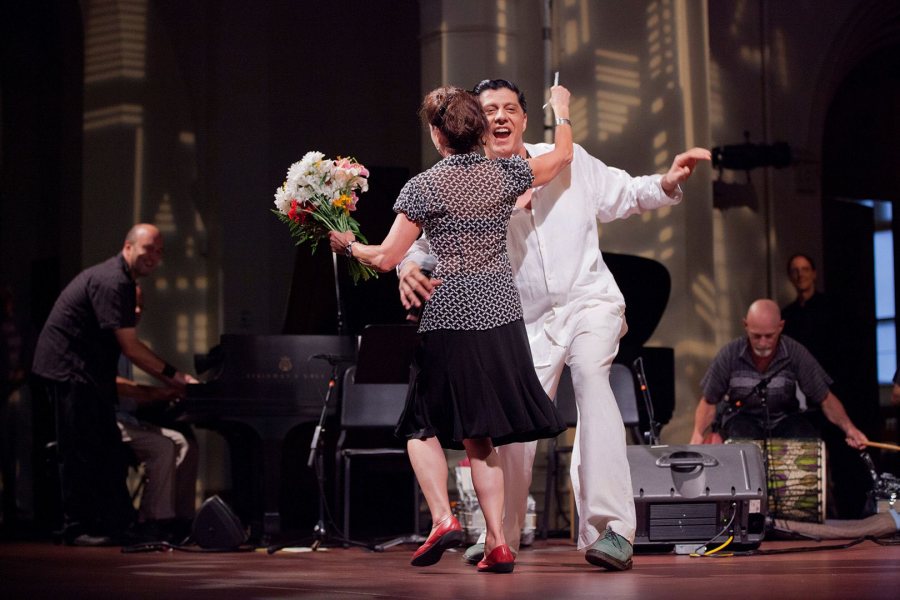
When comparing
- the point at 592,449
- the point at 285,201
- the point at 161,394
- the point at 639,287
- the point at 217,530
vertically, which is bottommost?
the point at 217,530

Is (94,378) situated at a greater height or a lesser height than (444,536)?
greater

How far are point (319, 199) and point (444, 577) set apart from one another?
1349mm

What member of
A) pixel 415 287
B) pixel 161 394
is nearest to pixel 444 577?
pixel 415 287

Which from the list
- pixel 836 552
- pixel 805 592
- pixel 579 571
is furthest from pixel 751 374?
pixel 805 592

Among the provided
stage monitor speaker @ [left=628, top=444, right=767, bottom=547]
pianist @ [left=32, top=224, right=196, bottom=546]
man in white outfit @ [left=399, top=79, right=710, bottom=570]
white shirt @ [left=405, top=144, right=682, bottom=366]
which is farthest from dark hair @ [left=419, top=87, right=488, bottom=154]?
pianist @ [left=32, top=224, right=196, bottom=546]

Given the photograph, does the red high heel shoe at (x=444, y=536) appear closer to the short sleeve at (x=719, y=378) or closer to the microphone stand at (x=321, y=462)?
the microphone stand at (x=321, y=462)

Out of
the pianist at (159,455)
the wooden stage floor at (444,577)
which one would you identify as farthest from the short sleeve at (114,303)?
the wooden stage floor at (444,577)

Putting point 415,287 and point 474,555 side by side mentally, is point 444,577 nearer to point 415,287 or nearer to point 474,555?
point 474,555

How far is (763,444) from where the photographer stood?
6.69m

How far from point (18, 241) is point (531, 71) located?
5.54 m

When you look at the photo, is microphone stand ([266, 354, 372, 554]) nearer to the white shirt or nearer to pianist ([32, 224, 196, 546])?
pianist ([32, 224, 196, 546])

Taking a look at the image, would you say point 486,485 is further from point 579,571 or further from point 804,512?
point 804,512

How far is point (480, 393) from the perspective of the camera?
161 inches

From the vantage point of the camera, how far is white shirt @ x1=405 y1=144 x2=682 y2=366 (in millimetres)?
4547
